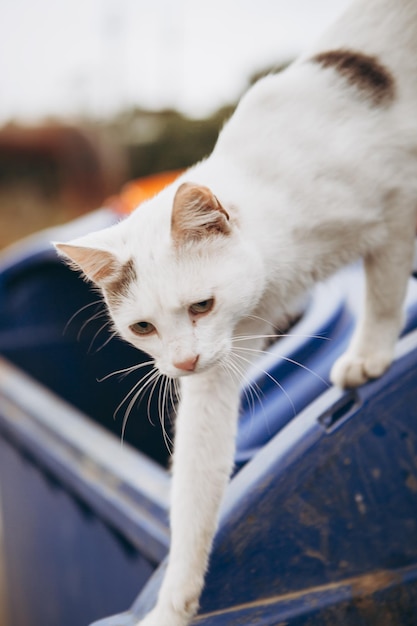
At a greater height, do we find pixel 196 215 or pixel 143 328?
pixel 196 215

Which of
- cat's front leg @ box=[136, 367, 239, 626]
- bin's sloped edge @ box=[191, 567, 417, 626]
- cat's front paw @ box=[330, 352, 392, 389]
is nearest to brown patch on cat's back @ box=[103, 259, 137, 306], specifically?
cat's front leg @ box=[136, 367, 239, 626]

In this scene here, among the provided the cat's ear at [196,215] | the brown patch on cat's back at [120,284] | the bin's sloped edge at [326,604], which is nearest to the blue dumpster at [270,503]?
the bin's sloped edge at [326,604]

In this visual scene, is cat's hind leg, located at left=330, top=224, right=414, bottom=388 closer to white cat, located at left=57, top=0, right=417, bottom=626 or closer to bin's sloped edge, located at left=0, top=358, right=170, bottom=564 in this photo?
white cat, located at left=57, top=0, right=417, bottom=626

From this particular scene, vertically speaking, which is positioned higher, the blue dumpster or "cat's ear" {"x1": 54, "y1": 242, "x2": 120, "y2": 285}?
"cat's ear" {"x1": 54, "y1": 242, "x2": 120, "y2": 285}

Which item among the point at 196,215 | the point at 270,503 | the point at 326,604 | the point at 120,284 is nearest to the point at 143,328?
the point at 120,284

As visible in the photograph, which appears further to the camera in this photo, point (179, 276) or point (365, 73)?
point (365, 73)

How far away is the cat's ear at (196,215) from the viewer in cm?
101

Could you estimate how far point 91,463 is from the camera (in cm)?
168

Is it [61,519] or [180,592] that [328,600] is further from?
[61,519]

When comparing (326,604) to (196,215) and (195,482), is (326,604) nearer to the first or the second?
(195,482)

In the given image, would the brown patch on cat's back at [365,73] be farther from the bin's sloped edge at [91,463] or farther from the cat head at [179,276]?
the bin's sloped edge at [91,463]

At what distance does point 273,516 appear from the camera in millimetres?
1156

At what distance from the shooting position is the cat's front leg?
112 cm

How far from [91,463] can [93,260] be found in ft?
2.44
